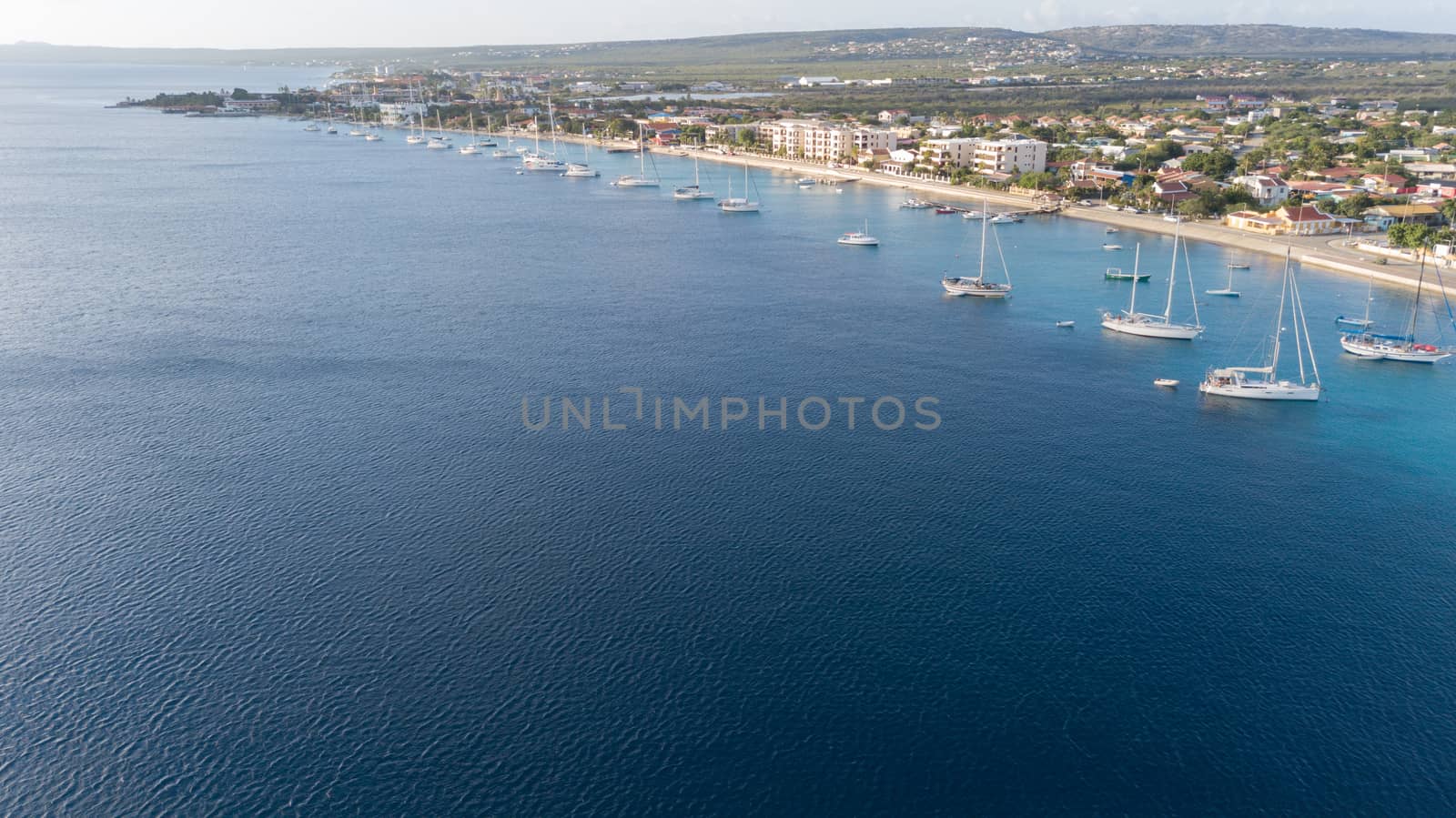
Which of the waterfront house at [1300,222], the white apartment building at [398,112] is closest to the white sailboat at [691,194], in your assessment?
the waterfront house at [1300,222]

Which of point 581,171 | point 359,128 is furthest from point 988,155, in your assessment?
point 359,128

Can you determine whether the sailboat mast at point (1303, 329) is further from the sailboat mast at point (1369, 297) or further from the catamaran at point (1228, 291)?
the catamaran at point (1228, 291)

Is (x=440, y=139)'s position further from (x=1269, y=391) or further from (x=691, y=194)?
(x=1269, y=391)

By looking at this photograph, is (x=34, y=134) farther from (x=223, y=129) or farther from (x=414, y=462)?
(x=414, y=462)

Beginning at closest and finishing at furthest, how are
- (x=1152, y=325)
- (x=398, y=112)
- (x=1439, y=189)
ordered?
(x=1152, y=325)
(x=1439, y=189)
(x=398, y=112)

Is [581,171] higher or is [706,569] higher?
[581,171]

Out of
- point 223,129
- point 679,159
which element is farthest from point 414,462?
point 223,129
